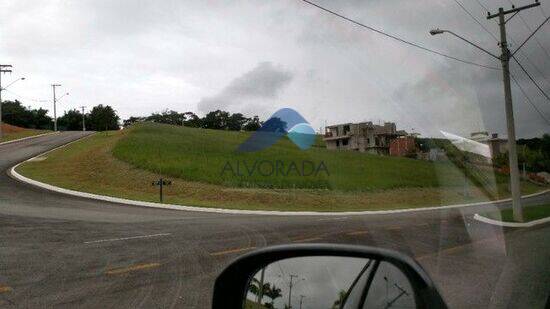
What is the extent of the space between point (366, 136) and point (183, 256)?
11327 centimetres

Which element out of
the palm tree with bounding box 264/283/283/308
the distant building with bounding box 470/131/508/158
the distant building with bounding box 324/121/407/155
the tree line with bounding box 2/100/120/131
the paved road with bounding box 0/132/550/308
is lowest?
the paved road with bounding box 0/132/550/308

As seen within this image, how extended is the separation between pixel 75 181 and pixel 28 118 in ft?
360

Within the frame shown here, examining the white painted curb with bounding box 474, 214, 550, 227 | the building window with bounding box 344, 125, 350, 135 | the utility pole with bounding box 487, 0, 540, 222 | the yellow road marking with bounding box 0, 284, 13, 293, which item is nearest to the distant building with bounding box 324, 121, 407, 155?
the building window with bounding box 344, 125, 350, 135

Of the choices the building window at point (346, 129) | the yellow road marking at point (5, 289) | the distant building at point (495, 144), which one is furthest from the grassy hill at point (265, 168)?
the building window at point (346, 129)

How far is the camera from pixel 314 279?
2641mm

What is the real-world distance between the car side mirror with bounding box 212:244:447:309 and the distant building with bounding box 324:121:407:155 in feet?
381

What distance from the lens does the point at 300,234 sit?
14.0 meters

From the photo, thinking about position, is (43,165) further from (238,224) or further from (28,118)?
(28,118)

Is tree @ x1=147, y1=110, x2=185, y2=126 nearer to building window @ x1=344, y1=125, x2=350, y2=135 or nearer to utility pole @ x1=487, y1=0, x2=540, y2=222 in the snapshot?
building window @ x1=344, y1=125, x2=350, y2=135

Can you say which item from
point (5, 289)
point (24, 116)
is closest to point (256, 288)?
point (5, 289)

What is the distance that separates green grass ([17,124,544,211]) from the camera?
112ft

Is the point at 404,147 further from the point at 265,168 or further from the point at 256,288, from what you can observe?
the point at 256,288

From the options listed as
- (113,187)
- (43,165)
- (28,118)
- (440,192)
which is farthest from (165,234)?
(28,118)

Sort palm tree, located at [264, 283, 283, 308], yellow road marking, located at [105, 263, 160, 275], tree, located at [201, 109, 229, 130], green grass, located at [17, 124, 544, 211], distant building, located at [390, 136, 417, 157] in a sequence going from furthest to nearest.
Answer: tree, located at [201, 109, 229, 130], distant building, located at [390, 136, 417, 157], green grass, located at [17, 124, 544, 211], yellow road marking, located at [105, 263, 160, 275], palm tree, located at [264, 283, 283, 308]
